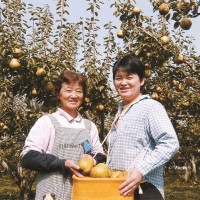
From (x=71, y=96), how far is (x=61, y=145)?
1.00 ft

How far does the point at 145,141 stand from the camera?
87.0 inches

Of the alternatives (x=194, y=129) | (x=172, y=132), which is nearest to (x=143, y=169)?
(x=172, y=132)

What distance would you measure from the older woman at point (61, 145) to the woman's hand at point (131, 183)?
1.11 feet

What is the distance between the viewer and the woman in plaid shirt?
2.09 metres

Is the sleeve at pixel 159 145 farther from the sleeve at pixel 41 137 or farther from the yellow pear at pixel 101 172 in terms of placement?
the sleeve at pixel 41 137

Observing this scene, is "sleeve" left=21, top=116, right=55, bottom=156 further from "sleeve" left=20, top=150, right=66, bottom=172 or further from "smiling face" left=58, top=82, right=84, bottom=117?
"smiling face" left=58, top=82, right=84, bottom=117

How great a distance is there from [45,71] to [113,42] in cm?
151

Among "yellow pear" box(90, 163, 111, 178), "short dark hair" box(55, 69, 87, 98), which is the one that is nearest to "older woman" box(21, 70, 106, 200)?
"short dark hair" box(55, 69, 87, 98)

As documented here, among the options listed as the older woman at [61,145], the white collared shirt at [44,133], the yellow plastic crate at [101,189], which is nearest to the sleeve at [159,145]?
the yellow plastic crate at [101,189]

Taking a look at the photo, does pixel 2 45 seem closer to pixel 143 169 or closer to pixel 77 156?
pixel 77 156

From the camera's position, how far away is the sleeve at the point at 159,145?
208cm

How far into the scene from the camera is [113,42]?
652cm

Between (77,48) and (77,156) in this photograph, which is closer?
(77,156)

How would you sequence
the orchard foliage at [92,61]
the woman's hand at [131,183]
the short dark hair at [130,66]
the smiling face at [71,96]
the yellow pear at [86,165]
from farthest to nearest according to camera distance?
the orchard foliage at [92,61] < the smiling face at [71,96] < the short dark hair at [130,66] < the yellow pear at [86,165] < the woman's hand at [131,183]
